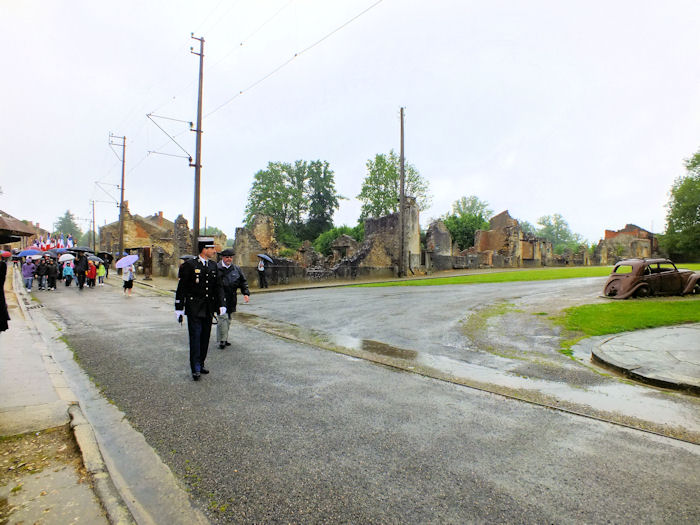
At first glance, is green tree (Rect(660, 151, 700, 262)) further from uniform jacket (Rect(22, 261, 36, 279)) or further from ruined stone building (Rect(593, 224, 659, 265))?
uniform jacket (Rect(22, 261, 36, 279))

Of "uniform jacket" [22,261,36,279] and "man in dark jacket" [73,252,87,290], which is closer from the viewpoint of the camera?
"man in dark jacket" [73,252,87,290]

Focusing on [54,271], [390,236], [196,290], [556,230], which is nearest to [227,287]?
[196,290]

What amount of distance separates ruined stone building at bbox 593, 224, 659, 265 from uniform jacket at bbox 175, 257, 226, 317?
192 ft

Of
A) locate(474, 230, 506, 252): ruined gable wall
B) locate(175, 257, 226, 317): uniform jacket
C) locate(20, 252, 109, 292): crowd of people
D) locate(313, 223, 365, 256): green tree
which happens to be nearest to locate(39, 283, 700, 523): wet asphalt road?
locate(175, 257, 226, 317): uniform jacket

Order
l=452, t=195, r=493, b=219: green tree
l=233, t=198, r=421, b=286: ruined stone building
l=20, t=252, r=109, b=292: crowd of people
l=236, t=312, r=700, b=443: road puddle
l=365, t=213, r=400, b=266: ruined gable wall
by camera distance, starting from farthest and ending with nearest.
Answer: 1. l=452, t=195, r=493, b=219: green tree
2. l=365, t=213, r=400, b=266: ruined gable wall
3. l=233, t=198, r=421, b=286: ruined stone building
4. l=20, t=252, r=109, b=292: crowd of people
5. l=236, t=312, r=700, b=443: road puddle

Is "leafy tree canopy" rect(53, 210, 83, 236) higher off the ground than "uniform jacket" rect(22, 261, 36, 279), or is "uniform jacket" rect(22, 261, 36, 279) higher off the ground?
"leafy tree canopy" rect(53, 210, 83, 236)

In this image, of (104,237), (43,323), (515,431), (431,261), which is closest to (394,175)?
(431,261)

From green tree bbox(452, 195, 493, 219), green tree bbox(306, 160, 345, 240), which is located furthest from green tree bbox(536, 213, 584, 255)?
green tree bbox(306, 160, 345, 240)

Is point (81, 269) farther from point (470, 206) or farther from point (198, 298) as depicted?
point (470, 206)

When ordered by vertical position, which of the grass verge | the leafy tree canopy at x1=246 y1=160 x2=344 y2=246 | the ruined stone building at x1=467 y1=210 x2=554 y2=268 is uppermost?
the leafy tree canopy at x1=246 y1=160 x2=344 y2=246

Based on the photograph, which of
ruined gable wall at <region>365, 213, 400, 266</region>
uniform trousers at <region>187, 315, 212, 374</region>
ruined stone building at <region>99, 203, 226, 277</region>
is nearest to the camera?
uniform trousers at <region>187, 315, 212, 374</region>

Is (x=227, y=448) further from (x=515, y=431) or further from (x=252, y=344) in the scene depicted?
(x=252, y=344)

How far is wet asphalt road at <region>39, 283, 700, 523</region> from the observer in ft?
8.22

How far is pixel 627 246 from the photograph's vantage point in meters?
56.4
